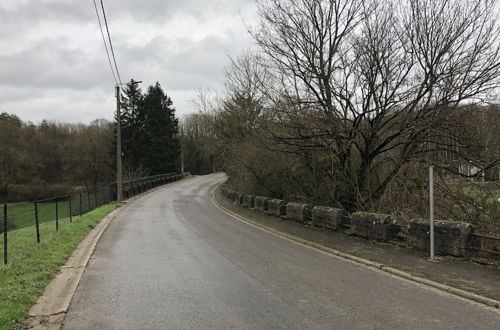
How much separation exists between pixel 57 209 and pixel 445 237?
14283 mm

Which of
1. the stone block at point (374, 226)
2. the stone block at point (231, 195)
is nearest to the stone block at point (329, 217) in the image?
the stone block at point (374, 226)

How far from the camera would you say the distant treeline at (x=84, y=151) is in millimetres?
62719

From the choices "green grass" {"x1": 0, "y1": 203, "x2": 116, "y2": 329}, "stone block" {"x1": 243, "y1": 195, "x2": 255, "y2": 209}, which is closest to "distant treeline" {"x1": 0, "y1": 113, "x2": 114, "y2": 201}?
"stone block" {"x1": 243, "y1": 195, "x2": 255, "y2": 209}

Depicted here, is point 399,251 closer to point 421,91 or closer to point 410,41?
point 421,91

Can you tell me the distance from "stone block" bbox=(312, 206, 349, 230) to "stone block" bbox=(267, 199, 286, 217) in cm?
385

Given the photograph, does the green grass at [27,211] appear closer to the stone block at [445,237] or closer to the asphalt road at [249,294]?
the asphalt road at [249,294]

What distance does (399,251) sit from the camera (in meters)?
11.0

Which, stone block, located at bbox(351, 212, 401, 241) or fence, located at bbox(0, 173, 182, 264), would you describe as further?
fence, located at bbox(0, 173, 182, 264)

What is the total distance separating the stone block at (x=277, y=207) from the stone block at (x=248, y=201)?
136 inches

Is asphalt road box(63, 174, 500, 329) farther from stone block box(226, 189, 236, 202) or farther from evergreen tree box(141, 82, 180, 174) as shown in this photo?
evergreen tree box(141, 82, 180, 174)

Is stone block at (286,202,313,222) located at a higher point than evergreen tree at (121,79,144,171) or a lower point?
lower

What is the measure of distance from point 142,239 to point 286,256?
5.39 metres

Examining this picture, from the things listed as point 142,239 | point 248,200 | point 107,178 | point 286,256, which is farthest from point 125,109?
point 286,256

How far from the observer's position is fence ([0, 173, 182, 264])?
17.4 meters
